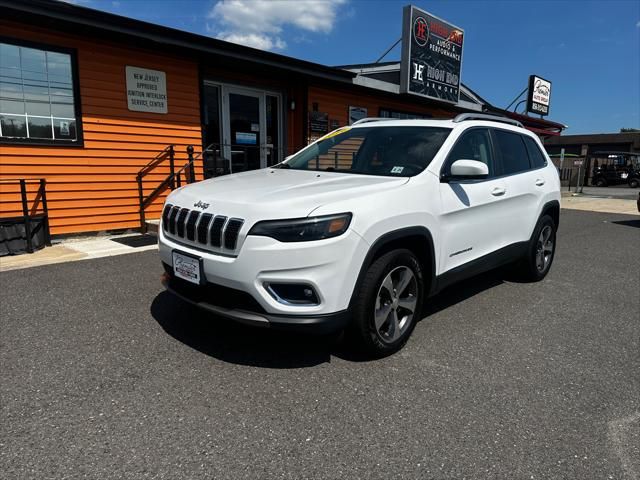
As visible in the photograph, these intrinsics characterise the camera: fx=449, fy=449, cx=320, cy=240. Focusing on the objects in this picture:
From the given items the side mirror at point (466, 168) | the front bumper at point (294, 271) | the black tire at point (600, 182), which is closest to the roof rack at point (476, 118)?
the side mirror at point (466, 168)

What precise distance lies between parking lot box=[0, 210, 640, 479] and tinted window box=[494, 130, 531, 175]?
1.43 m

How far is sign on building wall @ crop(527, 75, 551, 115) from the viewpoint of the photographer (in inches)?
894

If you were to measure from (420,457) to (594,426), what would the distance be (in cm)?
108

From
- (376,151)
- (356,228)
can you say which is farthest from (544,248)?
(356,228)

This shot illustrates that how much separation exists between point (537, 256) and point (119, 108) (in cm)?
680

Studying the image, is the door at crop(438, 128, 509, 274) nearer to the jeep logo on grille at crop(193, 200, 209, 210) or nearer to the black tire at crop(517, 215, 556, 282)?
the black tire at crop(517, 215, 556, 282)

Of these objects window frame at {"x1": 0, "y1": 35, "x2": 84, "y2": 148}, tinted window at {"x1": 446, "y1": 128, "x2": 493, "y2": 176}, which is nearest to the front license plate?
tinted window at {"x1": 446, "y1": 128, "x2": 493, "y2": 176}

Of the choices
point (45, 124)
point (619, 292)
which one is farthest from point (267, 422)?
point (45, 124)

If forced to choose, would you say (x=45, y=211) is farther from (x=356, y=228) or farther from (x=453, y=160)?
(x=453, y=160)

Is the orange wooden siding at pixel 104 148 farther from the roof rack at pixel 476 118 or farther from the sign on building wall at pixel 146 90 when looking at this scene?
the roof rack at pixel 476 118

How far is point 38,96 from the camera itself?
21.9ft

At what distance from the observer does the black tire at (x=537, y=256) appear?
5039 millimetres

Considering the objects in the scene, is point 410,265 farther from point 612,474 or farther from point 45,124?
point 45,124

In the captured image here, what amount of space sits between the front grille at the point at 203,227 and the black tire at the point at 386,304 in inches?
34.2
